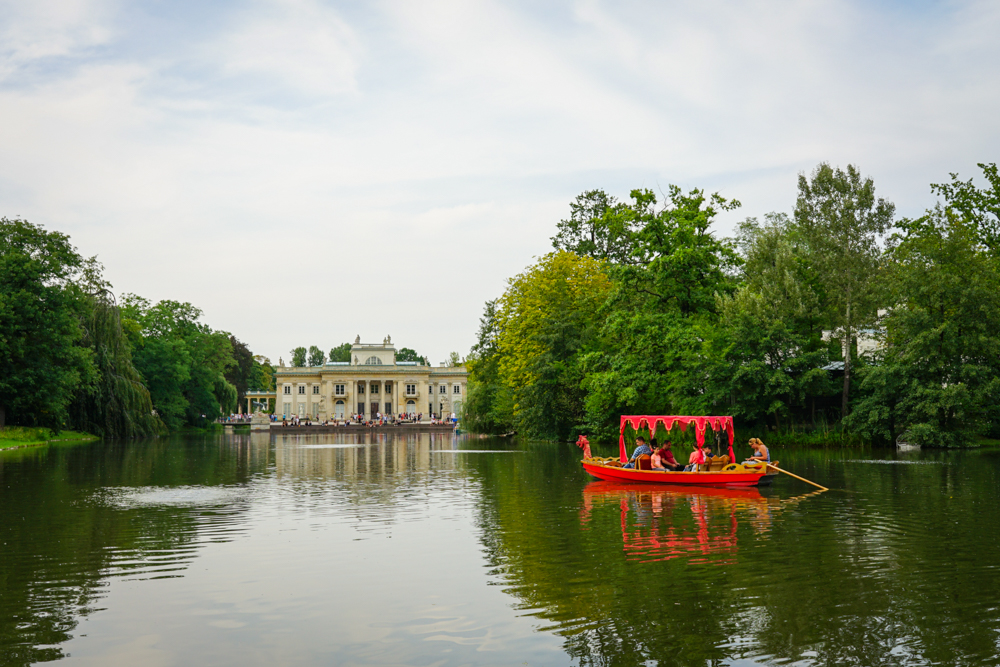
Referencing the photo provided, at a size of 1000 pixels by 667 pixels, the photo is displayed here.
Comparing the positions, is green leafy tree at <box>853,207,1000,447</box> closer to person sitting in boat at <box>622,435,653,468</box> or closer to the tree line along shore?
the tree line along shore

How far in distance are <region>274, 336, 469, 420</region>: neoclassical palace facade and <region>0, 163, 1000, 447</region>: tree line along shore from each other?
87123 millimetres

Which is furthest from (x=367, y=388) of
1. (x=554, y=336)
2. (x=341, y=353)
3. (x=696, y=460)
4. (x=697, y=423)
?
(x=696, y=460)

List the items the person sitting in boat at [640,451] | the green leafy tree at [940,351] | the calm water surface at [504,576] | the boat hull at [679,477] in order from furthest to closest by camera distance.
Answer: the green leafy tree at [940,351] → the person sitting in boat at [640,451] → the boat hull at [679,477] → the calm water surface at [504,576]

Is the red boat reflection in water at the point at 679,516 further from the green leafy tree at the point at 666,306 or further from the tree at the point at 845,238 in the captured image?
the tree at the point at 845,238

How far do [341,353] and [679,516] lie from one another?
18138 centimetres

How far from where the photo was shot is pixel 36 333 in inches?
2066

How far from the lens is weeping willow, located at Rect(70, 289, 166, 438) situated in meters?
57.8

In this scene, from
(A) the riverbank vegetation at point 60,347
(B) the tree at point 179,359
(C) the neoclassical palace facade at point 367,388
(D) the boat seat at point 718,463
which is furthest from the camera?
(C) the neoclassical palace facade at point 367,388

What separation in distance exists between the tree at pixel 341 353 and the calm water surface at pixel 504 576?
561 feet

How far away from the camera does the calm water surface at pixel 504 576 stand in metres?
8.82

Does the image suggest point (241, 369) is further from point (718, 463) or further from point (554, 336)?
point (718, 463)

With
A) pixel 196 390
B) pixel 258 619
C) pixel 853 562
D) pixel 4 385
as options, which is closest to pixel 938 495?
pixel 853 562

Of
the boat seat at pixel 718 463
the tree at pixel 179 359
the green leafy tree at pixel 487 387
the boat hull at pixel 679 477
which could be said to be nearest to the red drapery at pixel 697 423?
the boat seat at pixel 718 463

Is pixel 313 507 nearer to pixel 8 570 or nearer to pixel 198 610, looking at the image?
pixel 8 570
